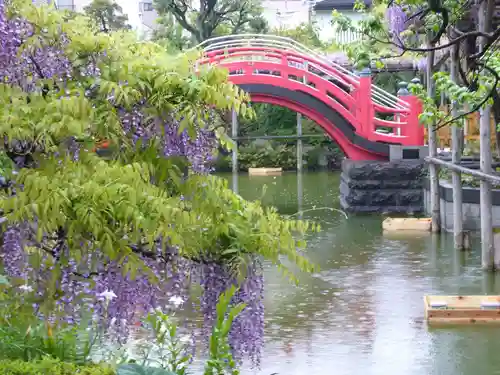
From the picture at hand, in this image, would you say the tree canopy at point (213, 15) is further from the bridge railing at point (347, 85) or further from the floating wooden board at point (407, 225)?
the floating wooden board at point (407, 225)

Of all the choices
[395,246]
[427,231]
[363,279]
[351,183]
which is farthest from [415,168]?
[363,279]

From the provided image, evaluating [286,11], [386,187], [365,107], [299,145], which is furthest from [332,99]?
[286,11]

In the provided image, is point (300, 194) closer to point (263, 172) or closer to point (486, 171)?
point (263, 172)

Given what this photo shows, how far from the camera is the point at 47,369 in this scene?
4.87m

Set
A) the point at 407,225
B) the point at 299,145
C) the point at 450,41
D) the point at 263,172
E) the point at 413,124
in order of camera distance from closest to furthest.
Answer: the point at 450,41
the point at 407,225
the point at 413,124
the point at 299,145
the point at 263,172

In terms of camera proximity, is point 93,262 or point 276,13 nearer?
point 93,262

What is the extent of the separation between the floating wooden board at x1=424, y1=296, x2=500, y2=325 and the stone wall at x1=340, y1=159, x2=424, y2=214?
9.46m

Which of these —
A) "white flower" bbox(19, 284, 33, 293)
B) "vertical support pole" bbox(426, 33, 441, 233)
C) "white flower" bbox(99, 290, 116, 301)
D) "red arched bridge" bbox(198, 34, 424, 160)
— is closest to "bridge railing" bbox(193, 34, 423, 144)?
"red arched bridge" bbox(198, 34, 424, 160)

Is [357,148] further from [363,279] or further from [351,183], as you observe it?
[363,279]

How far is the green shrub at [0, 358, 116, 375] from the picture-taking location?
4770 mm

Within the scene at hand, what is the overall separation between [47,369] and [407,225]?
12543 millimetres

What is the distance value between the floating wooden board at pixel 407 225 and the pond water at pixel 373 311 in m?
0.19

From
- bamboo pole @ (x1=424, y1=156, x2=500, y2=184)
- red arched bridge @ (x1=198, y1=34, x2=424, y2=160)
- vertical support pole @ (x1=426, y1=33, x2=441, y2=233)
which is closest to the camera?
bamboo pole @ (x1=424, y1=156, x2=500, y2=184)

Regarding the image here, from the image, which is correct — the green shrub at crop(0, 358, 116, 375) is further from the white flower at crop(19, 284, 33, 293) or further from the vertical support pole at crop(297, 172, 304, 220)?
the vertical support pole at crop(297, 172, 304, 220)
